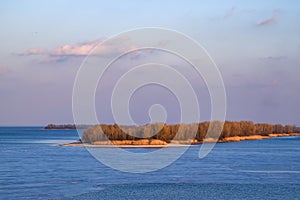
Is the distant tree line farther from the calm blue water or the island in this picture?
the calm blue water

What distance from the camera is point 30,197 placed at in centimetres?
2686

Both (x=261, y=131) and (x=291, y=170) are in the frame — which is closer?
(x=291, y=170)

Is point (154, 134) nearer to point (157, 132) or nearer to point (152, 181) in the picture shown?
point (157, 132)

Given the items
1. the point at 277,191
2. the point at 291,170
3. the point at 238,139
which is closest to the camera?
the point at 277,191

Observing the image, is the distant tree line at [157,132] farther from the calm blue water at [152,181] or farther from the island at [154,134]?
the calm blue water at [152,181]

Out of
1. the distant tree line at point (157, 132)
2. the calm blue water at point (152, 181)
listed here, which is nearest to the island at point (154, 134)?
the distant tree line at point (157, 132)

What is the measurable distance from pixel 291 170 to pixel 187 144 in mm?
41303

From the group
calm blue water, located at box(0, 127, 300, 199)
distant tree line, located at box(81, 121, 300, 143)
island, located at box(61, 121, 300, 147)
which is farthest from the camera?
distant tree line, located at box(81, 121, 300, 143)

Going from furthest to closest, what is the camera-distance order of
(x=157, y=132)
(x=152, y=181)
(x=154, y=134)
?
(x=157, y=132) < (x=154, y=134) < (x=152, y=181)

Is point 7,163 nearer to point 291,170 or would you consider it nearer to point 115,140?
point 291,170

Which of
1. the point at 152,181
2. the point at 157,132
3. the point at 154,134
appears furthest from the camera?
the point at 157,132

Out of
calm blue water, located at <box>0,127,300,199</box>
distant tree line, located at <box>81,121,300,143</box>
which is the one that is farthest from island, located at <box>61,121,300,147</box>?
calm blue water, located at <box>0,127,300,199</box>

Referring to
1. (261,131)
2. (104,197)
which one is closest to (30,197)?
(104,197)

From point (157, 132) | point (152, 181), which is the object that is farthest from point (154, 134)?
point (152, 181)
